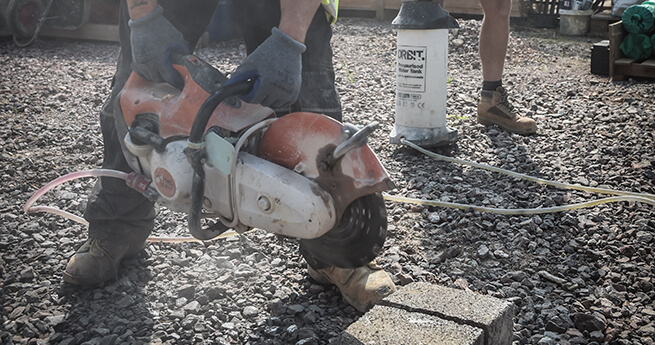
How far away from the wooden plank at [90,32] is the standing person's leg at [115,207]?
6067 millimetres

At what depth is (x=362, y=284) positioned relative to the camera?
7.23 feet

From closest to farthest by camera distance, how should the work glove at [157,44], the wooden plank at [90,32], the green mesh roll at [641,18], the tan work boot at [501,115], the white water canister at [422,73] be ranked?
the work glove at [157,44] < the white water canister at [422,73] < the tan work boot at [501,115] < the green mesh roll at [641,18] < the wooden plank at [90,32]

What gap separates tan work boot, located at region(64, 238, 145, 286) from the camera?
7.77 ft

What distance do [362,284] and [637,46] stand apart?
4.92m

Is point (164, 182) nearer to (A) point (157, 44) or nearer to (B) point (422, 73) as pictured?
(A) point (157, 44)

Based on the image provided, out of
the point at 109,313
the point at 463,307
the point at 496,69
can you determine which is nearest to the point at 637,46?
the point at 496,69

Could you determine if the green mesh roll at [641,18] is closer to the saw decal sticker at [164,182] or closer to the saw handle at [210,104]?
the saw handle at [210,104]

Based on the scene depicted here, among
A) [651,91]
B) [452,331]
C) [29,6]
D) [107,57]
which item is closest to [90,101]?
[107,57]

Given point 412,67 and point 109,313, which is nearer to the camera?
point 109,313

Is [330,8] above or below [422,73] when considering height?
above

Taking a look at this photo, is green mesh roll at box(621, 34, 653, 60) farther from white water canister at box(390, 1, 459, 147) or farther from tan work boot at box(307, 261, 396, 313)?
tan work boot at box(307, 261, 396, 313)

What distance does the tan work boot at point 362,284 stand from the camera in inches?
85.7

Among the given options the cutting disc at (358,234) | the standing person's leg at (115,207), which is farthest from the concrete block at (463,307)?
the standing person's leg at (115,207)

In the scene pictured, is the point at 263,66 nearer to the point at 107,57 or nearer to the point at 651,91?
the point at 651,91
